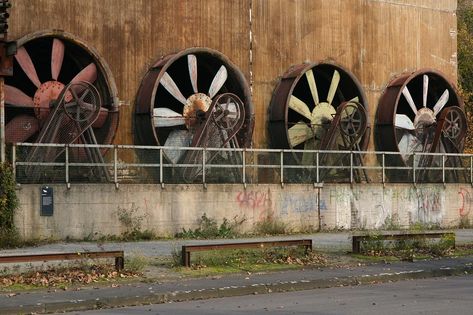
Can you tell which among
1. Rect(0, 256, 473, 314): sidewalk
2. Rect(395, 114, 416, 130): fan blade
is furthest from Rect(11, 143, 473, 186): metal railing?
Rect(0, 256, 473, 314): sidewalk

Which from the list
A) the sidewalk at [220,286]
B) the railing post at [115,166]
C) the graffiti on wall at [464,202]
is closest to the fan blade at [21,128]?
the railing post at [115,166]

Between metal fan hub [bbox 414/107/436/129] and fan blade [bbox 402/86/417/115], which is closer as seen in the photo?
fan blade [bbox 402/86/417/115]

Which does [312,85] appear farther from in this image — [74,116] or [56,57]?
[74,116]

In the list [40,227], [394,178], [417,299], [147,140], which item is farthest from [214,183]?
[417,299]

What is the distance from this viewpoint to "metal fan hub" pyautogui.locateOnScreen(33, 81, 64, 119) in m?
30.7

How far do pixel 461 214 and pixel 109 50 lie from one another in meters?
15.0

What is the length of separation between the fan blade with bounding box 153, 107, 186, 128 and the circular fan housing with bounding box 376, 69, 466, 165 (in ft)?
32.2

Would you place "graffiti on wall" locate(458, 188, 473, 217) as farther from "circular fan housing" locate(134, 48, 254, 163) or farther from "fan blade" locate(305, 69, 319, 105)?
"circular fan housing" locate(134, 48, 254, 163)

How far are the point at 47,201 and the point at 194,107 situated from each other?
949cm

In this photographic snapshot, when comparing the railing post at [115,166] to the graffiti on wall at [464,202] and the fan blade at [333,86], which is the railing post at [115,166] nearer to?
the fan blade at [333,86]

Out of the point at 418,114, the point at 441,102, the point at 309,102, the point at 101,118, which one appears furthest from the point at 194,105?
the point at 441,102

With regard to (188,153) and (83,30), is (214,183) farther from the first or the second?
(83,30)

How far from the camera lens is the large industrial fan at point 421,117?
39.6 meters

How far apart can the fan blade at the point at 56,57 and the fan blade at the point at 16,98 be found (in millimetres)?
1167
